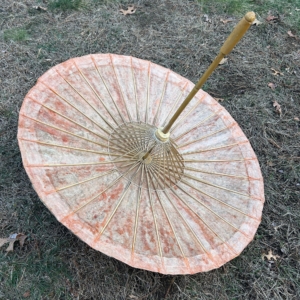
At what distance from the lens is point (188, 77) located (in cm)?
442

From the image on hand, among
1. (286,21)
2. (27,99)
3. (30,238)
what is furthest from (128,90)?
(286,21)

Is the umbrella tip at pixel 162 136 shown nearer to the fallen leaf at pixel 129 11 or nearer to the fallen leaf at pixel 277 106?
the fallen leaf at pixel 277 106

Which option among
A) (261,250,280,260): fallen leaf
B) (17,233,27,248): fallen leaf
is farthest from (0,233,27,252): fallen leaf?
(261,250,280,260): fallen leaf

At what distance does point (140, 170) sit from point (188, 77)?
227 centimetres

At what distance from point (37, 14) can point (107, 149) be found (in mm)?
2799

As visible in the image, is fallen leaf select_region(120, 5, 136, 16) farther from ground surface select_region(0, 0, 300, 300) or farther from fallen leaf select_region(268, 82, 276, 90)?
fallen leaf select_region(268, 82, 276, 90)

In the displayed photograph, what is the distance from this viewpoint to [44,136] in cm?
227

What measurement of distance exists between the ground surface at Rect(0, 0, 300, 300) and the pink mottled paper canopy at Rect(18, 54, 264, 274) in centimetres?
74

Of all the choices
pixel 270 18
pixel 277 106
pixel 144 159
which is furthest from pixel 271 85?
pixel 144 159

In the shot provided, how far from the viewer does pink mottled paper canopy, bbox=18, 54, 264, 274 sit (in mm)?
2137

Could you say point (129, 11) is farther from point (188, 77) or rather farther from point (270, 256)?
point (270, 256)

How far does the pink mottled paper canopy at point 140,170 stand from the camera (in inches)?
84.1

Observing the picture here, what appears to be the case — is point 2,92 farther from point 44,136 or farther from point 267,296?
point 267,296

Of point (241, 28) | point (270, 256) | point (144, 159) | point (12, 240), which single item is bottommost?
point (12, 240)
